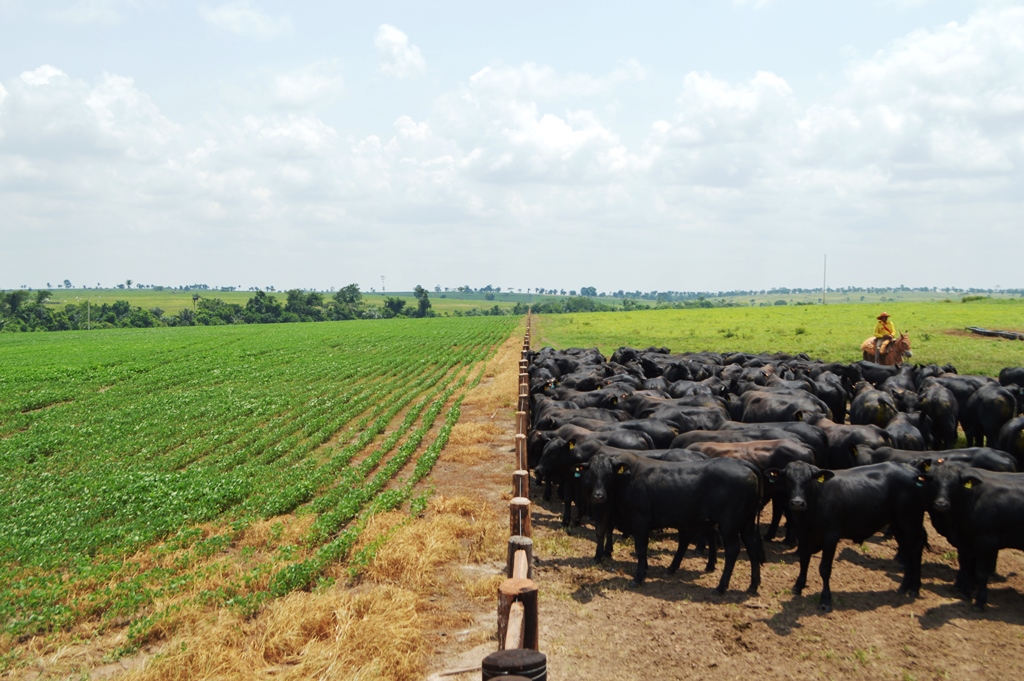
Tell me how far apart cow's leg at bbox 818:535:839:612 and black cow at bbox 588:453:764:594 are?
715 mm

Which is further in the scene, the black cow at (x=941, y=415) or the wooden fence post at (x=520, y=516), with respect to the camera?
the black cow at (x=941, y=415)

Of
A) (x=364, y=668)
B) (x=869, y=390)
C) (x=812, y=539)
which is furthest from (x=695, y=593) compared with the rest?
(x=869, y=390)

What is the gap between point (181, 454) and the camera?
1545cm

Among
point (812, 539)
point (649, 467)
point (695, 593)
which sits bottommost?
point (695, 593)

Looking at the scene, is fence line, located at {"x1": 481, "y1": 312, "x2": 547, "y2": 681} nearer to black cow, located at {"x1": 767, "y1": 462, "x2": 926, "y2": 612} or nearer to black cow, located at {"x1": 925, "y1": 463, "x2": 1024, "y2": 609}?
A: black cow, located at {"x1": 767, "y1": 462, "x2": 926, "y2": 612}

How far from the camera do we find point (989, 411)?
14.2 m

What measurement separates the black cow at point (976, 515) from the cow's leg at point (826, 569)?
4.20ft

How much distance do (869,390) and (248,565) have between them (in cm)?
1349

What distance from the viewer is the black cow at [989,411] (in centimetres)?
1406

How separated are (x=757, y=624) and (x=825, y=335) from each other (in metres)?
38.4

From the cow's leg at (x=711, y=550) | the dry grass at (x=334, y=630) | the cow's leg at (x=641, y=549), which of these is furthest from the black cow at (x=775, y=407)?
the dry grass at (x=334, y=630)

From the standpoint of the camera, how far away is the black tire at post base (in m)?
4.17

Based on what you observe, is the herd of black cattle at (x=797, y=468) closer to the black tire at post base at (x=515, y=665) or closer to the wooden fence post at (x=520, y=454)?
the wooden fence post at (x=520, y=454)

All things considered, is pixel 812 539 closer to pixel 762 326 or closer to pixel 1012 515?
pixel 1012 515
